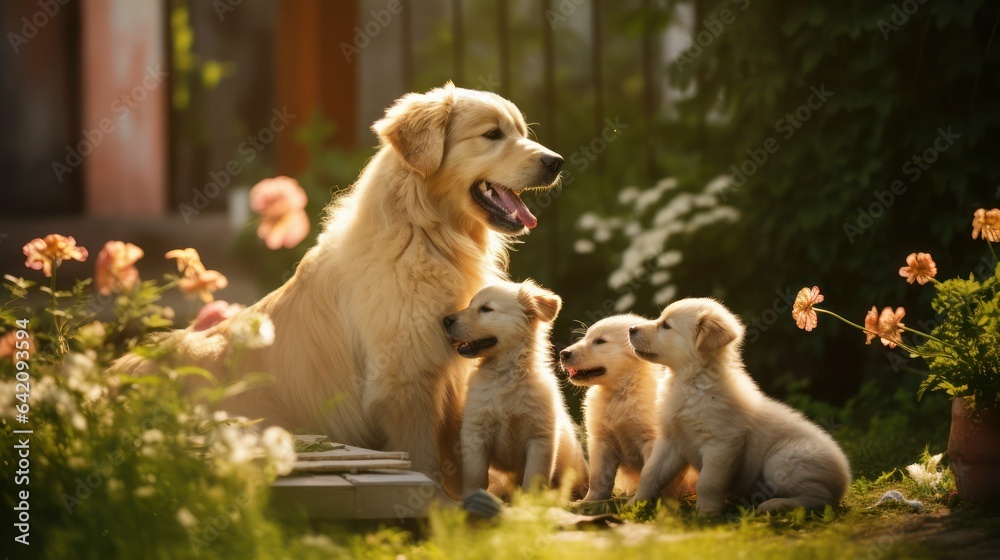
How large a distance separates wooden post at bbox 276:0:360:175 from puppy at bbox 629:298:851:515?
5322 millimetres

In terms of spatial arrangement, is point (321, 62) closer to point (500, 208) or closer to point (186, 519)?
point (500, 208)

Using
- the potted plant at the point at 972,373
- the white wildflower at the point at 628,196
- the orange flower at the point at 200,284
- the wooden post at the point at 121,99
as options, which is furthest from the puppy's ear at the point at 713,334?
the wooden post at the point at 121,99

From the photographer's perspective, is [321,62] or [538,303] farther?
[321,62]

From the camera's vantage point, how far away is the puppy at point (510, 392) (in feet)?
14.2

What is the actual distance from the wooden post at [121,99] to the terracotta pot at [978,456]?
322 inches

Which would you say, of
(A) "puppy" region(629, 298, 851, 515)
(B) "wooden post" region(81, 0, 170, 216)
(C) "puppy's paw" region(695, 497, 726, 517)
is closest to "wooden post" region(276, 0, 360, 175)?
(B) "wooden post" region(81, 0, 170, 216)

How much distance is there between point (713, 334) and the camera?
418 cm

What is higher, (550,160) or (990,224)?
(550,160)

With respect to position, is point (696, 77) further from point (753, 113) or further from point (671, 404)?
point (671, 404)

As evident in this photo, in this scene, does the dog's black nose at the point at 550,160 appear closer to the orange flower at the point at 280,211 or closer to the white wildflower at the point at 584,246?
the orange flower at the point at 280,211

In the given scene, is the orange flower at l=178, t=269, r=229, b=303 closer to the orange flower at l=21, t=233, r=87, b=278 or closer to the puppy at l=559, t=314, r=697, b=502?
the orange flower at l=21, t=233, r=87, b=278

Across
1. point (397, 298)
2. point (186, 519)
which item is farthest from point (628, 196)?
point (186, 519)

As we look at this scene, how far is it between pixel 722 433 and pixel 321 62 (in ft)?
19.4

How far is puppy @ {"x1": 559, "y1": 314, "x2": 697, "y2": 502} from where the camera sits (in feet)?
14.9
